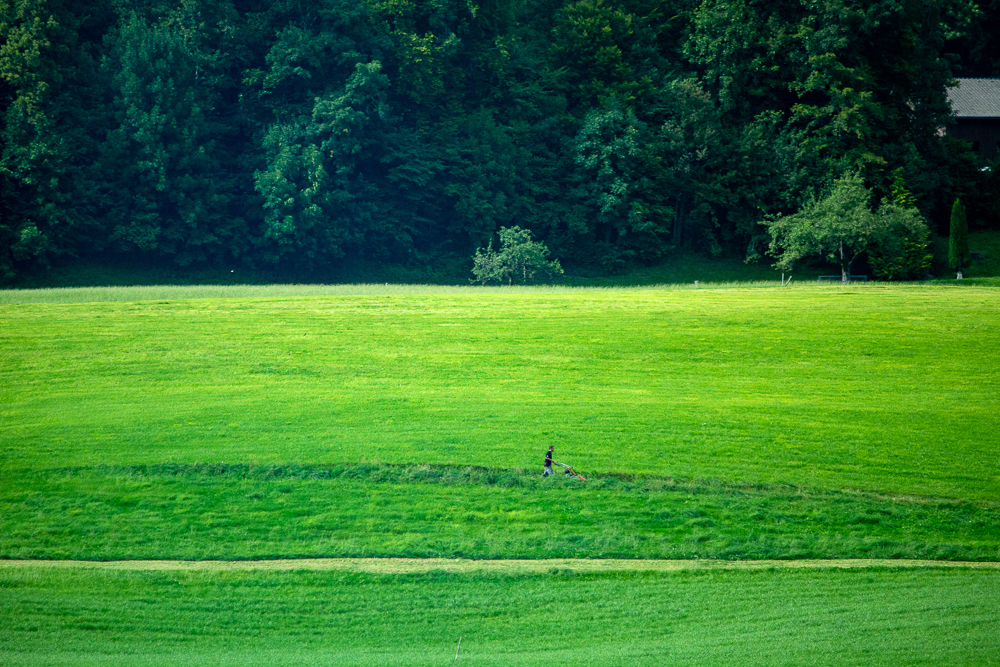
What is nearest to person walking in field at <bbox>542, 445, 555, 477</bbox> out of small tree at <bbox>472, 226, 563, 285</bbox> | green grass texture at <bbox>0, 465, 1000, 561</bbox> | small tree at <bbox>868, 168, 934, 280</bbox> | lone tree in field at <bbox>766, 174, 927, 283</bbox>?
green grass texture at <bbox>0, 465, 1000, 561</bbox>

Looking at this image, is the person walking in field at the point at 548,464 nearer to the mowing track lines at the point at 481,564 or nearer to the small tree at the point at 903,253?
the mowing track lines at the point at 481,564

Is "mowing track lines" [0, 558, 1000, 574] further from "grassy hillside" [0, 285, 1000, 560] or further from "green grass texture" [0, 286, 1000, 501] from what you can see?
"green grass texture" [0, 286, 1000, 501]

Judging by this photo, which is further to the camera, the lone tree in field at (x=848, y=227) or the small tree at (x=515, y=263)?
the small tree at (x=515, y=263)

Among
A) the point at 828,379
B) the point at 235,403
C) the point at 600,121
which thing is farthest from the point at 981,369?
the point at 600,121

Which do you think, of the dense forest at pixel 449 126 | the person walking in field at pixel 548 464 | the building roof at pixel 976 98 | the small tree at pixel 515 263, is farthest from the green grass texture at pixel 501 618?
the building roof at pixel 976 98

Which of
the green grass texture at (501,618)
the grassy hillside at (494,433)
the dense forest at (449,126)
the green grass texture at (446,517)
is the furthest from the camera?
the dense forest at (449,126)

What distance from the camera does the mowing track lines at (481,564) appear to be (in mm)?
16109

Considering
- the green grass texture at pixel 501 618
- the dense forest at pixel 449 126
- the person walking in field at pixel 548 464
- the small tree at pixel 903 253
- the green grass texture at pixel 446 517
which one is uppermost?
the dense forest at pixel 449 126

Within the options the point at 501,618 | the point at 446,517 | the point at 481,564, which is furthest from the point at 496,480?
the point at 501,618

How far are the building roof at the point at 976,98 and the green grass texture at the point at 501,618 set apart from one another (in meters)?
67.7

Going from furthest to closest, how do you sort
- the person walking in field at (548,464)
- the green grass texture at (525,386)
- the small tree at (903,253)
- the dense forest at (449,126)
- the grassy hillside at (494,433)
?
the dense forest at (449,126) → the small tree at (903,253) → the green grass texture at (525,386) → the person walking in field at (548,464) → the grassy hillside at (494,433)

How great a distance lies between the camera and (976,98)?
7525cm

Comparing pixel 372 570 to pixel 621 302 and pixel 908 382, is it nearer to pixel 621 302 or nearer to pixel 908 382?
pixel 908 382

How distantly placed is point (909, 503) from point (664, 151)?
47.4 metres
